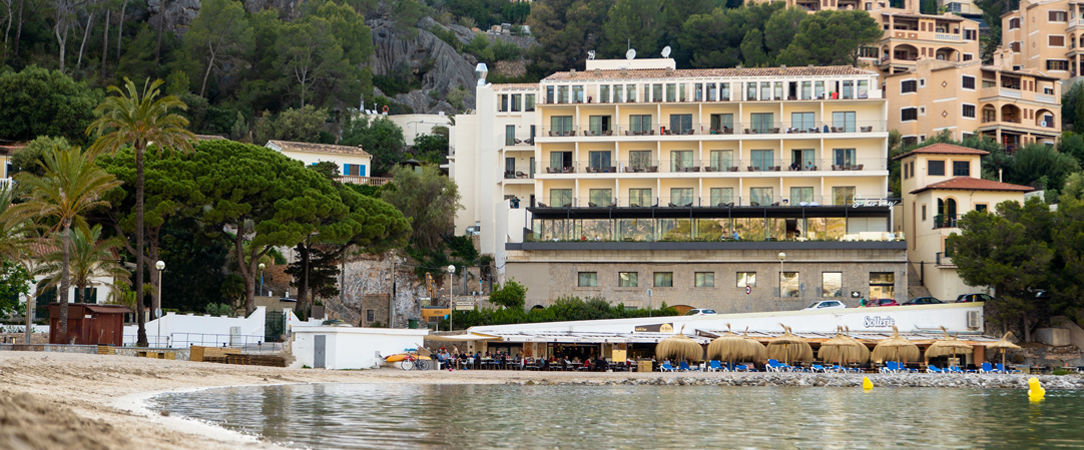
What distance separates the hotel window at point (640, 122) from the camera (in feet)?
259

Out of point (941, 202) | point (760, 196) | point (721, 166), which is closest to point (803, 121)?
point (760, 196)

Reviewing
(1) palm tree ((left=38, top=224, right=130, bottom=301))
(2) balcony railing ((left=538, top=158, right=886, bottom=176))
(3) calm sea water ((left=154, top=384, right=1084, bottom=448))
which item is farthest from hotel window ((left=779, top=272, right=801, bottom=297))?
(1) palm tree ((left=38, top=224, right=130, bottom=301))

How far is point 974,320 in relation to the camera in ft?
200

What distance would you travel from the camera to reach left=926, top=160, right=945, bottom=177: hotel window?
74312 millimetres

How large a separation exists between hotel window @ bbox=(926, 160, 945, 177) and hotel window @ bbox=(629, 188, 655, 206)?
1797cm

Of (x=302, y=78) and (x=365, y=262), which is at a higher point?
(x=302, y=78)

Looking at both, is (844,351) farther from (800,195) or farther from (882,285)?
(800,195)

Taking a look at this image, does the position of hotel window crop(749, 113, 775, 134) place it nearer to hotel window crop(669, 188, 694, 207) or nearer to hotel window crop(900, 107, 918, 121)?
hotel window crop(669, 188, 694, 207)

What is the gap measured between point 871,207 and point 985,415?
3906 centimetres

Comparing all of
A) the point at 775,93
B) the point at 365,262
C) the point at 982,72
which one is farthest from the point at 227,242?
the point at 982,72

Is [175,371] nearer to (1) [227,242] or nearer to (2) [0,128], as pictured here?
(1) [227,242]

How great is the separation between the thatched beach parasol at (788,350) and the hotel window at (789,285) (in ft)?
52.1

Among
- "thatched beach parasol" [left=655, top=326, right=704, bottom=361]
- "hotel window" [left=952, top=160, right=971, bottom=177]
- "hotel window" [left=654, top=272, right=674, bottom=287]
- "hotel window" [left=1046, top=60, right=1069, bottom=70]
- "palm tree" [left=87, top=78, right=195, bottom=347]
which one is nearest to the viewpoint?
"thatched beach parasol" [left=655, top=326, right=704, bottom=361]

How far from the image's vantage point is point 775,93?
77.6 meters
